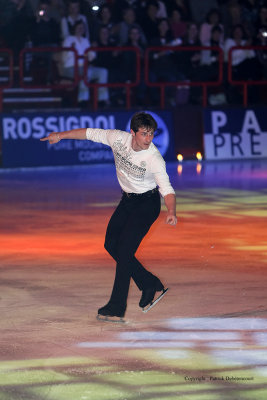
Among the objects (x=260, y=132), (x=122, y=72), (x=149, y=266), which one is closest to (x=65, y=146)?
(x=122, y=72)

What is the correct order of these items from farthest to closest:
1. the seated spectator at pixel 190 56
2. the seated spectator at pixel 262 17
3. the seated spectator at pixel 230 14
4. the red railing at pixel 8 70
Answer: the seated spectator at pixel 230 14 → the seated spectator at pixel 262 17 → the seated spectator at pixel 190 56 → the red railing at pixel 8 70

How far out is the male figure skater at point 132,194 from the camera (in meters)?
8.12

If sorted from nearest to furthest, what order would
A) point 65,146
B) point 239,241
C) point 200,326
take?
point 200,326, point 239,241, point 65,146

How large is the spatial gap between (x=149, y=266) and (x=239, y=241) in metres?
2.12

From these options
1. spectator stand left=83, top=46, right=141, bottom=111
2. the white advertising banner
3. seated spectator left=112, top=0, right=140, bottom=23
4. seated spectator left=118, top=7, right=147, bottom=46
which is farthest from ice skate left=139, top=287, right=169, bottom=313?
the white advertising banner

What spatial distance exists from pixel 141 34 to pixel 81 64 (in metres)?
1.75

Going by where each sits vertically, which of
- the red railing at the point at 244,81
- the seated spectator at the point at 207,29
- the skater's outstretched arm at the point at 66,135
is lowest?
the red railing at the point at 244,81

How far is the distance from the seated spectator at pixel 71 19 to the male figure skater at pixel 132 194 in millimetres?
14753

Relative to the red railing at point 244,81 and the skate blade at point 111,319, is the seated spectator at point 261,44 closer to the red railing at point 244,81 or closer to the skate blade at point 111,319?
the red railing at point 244,81

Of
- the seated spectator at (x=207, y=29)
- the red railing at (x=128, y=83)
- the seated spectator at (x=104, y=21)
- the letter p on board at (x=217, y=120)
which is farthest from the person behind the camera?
the letter p on board at (x=217, y=120)

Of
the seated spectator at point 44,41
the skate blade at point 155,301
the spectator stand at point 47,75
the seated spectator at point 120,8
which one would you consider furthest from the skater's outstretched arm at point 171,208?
the seated spectator at point 120,8

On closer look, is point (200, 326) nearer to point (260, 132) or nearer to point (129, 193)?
point (129, 193)

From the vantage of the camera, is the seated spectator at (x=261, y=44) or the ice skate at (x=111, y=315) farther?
the seated spectator at (x=261, y=44)

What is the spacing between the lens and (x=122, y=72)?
78.0 feet
